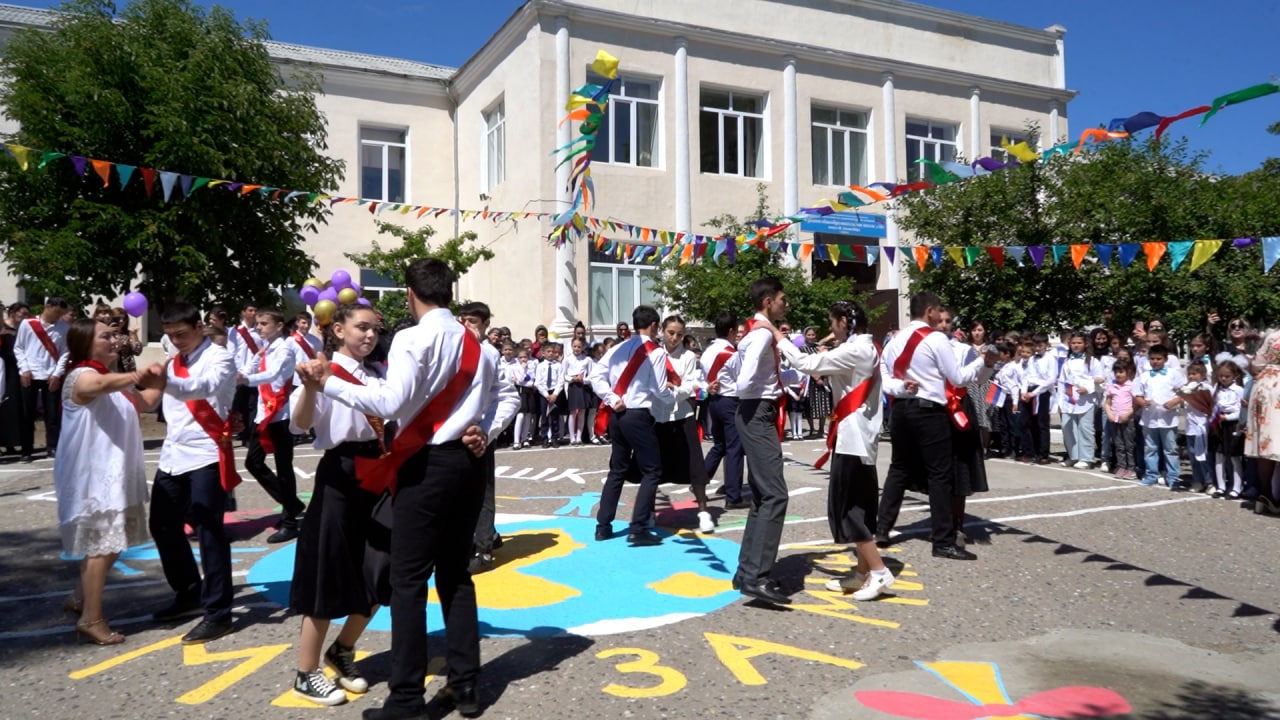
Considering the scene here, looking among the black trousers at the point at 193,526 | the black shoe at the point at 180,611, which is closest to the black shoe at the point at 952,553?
the black trousers at the point at 193,526

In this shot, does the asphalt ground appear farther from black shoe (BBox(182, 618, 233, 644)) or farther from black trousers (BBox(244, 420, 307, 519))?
black trousers (BBox(244, 420, 307, 519))

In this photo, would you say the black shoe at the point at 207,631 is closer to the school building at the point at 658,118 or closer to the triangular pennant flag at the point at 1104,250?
the triangular pennant flag at the point at 1104,250

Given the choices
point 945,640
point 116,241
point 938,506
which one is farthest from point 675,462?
point 116,241

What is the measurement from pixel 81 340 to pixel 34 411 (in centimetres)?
895

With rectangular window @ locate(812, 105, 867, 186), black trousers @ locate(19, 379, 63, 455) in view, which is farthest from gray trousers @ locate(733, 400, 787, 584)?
rectangular window @ locate(812, 105, 867, 186)

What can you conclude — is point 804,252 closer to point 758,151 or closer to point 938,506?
point 938,506

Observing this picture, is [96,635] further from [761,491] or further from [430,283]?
[761,491]

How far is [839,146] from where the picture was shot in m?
24.5

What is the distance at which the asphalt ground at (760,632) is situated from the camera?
4.18 m

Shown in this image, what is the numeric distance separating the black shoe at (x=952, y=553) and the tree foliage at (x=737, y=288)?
10.3 metres

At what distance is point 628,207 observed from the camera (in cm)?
2116

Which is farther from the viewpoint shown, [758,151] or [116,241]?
[758,151]

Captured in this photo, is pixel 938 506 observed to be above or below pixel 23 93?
below

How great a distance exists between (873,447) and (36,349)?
11.4m
